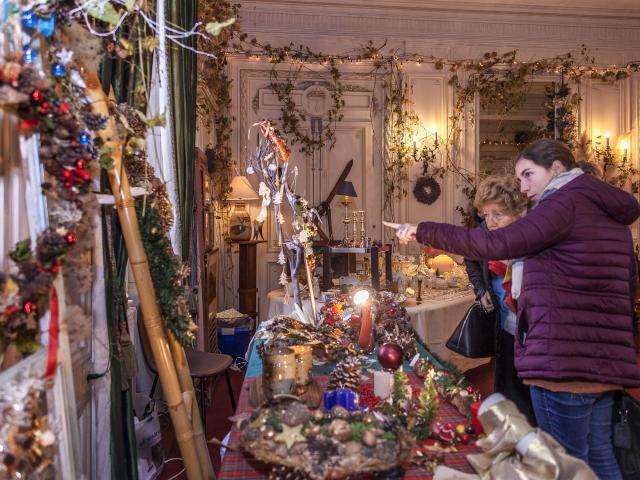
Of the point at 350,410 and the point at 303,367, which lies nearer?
the point at 350,410

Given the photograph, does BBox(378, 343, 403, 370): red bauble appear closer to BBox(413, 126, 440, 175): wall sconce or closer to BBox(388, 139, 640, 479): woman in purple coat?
BBox(388, 139, 640, 479): woman in purple coat

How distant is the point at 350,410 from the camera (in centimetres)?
147

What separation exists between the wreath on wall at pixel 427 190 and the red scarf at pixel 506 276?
13.0ft

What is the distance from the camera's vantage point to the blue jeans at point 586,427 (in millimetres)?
1534

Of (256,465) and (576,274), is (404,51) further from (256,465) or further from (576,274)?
(256,465)

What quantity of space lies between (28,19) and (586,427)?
187 centimetres

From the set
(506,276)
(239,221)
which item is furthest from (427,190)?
(506,276)

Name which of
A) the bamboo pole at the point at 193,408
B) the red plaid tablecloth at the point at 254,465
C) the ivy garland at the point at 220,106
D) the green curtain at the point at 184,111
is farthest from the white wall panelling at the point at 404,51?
the red plaid tablecloth at the point at 254,465

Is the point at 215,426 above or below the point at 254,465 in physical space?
below

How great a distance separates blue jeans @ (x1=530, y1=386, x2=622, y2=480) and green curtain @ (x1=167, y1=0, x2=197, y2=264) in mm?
2104

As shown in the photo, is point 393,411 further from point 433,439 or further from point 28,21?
point 28,21

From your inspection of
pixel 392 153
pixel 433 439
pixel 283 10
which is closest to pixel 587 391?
pixel 433 439

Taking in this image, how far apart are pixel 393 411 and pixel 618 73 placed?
669cm

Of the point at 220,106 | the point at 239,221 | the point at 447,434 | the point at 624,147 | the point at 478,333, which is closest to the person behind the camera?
the point at 447,434
